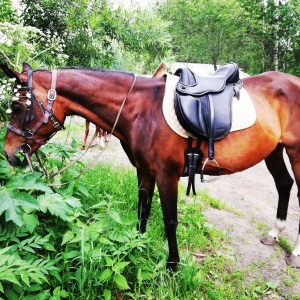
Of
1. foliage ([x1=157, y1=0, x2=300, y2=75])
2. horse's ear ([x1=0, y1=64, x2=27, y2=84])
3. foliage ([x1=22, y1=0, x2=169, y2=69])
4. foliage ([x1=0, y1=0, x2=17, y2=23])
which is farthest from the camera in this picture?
foliage ([x1=157, y1=0, x2=300, y2=75])

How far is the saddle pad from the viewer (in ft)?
7.27

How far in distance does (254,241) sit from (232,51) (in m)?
20.9

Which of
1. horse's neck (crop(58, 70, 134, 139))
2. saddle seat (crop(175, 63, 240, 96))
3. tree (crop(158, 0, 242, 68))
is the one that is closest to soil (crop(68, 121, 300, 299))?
saddle seat (crop(175, 63, 240, 96))

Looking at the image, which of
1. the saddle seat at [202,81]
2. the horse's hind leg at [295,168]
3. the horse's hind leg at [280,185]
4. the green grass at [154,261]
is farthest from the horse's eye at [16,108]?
the horse's hind leg at [280,185]

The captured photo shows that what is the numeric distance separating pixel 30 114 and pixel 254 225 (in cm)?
306

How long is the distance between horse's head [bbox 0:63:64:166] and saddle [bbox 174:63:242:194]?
100 cm

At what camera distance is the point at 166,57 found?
365 centimetres

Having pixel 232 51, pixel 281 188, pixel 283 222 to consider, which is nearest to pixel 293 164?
pixel 281 188

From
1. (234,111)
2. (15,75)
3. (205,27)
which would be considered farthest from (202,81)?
(205,27)

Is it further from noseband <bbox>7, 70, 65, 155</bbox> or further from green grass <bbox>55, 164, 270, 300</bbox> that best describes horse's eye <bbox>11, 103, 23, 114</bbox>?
green grass <bbox>55, 164, 270, 300</bbox>

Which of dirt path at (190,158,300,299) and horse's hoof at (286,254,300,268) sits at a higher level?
horse's hoof at (286,254,300,268)

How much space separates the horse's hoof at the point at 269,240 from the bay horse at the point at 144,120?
0.30 meters

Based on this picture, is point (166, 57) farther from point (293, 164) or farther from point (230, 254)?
point (230, 254)

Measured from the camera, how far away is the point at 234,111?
2.42 m
